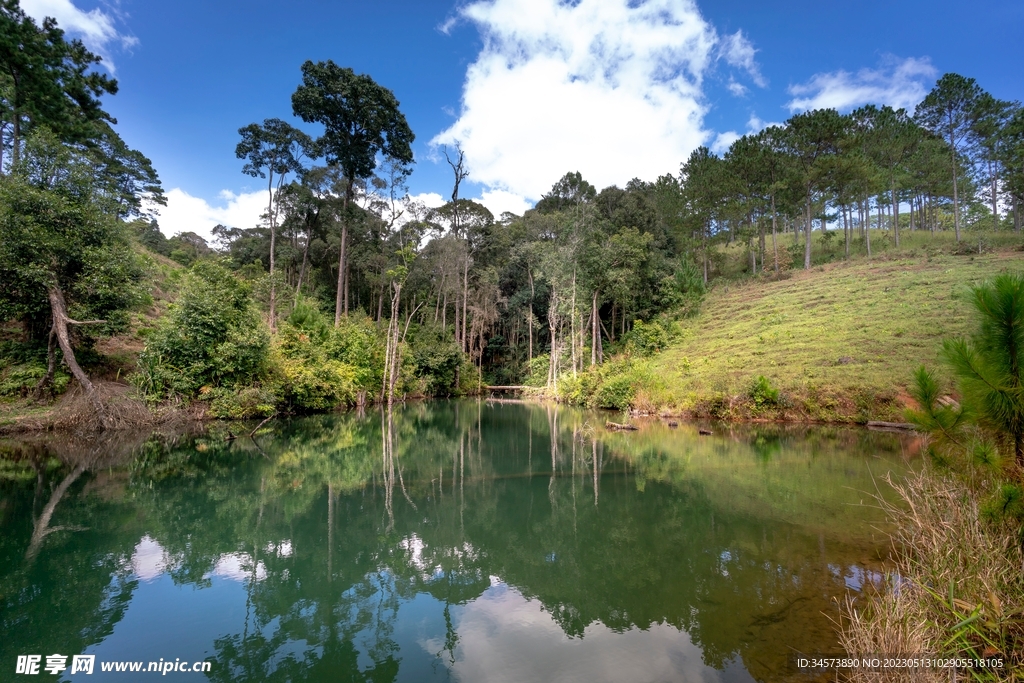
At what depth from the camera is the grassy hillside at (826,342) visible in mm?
16438

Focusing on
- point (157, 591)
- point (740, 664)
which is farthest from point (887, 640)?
point (157, 591)

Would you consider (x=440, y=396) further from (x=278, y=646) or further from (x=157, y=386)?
(x=278, y=646)

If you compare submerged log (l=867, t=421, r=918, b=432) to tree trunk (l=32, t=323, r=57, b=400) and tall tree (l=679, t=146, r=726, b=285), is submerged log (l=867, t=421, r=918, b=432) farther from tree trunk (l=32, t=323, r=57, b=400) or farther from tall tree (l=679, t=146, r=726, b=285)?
tree trunk (l=32, t=323, r=57, b=400)

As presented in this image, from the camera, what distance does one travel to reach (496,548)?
620cm

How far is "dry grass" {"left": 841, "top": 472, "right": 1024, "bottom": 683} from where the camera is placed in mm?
2615

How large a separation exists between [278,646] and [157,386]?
47.9 feet

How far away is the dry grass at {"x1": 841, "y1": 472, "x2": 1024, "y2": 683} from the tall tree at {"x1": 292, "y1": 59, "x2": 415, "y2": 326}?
24971mm

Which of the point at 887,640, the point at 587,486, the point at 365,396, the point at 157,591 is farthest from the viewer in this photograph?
the point at 365,396

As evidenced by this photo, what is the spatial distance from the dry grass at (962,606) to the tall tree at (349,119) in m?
25.0

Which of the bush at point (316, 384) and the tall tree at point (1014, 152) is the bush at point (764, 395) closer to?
the bush at point (316, 384)

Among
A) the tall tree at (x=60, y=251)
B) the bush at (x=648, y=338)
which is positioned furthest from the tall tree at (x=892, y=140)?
the tall tree at (x=60, y=251)

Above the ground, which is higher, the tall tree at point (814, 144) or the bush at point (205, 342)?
the tall tree at point (814, 144)

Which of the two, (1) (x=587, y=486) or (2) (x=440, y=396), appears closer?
(1) (x=587, y=486)

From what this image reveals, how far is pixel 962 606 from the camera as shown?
2748mm
